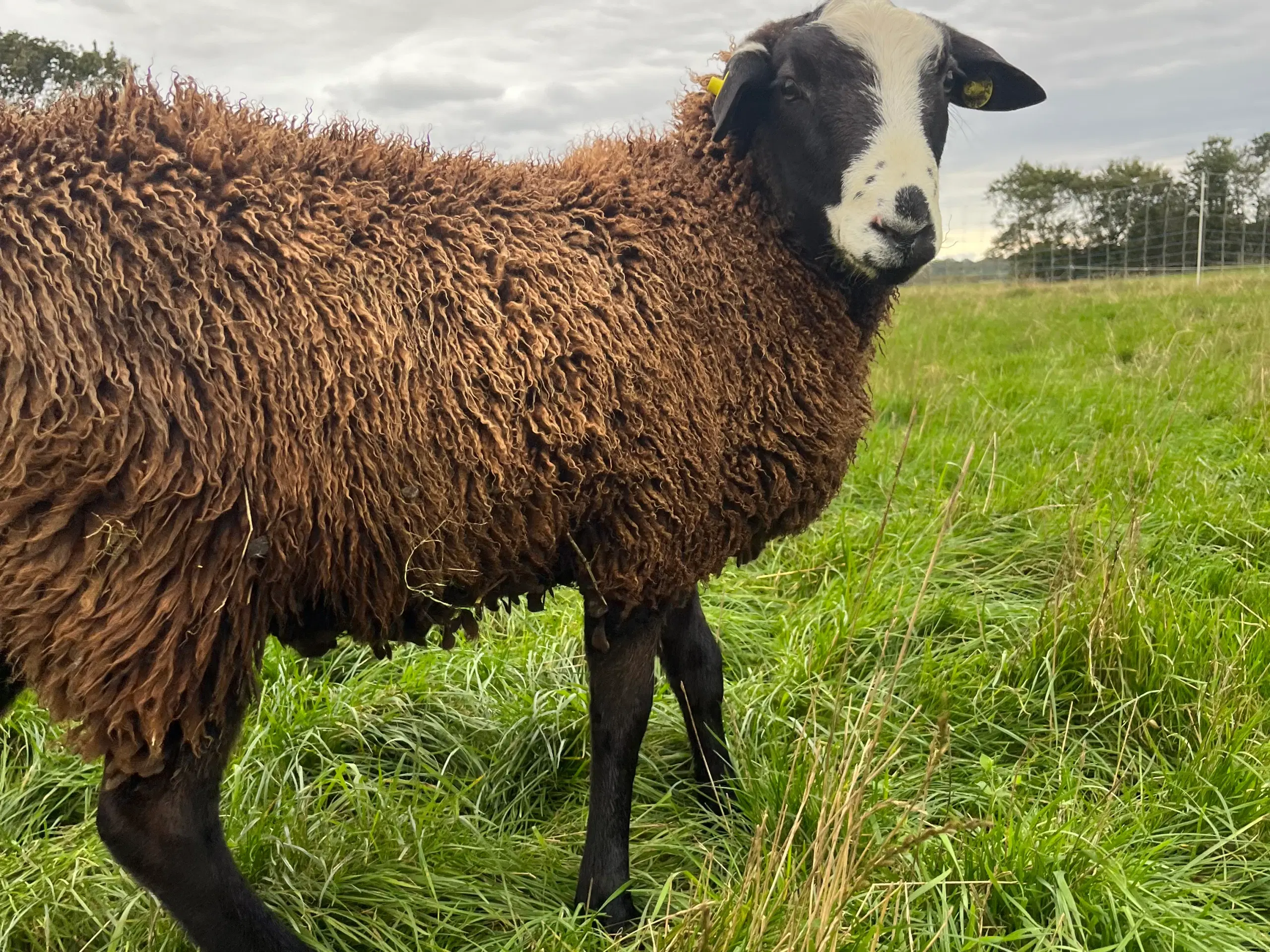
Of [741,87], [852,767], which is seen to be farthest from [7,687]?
[741,87]

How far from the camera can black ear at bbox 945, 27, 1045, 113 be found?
3070 mm

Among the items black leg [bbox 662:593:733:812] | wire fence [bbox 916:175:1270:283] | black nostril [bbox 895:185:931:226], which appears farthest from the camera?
wire fence [bbox 916:175:1270:283]

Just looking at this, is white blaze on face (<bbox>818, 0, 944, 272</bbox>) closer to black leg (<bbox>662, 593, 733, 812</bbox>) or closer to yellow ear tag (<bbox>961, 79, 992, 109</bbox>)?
yellow ear tag (<bbox>961, 79, 992, 109</bbox>)

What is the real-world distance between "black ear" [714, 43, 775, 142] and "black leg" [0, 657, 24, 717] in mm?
2480

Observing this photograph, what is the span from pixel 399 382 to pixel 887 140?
5.12 feet

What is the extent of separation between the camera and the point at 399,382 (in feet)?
6.85

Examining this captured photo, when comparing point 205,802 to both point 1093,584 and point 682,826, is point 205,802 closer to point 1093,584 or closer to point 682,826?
point 682,826

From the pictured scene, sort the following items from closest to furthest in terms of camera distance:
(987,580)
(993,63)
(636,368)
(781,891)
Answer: (781,891) → (636,368) → (993,63) → (987,580)

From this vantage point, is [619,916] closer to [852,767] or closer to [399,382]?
[852,767]

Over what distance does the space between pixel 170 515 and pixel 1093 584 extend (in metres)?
3.05

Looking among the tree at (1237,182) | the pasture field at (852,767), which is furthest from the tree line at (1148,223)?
the pasture field at (852,767)

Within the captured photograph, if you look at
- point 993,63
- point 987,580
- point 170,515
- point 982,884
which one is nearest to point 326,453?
point 170,515

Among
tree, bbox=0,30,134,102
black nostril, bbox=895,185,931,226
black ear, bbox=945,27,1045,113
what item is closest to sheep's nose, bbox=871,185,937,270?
black nostril, bbox=895,185,931,226

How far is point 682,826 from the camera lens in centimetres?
275
